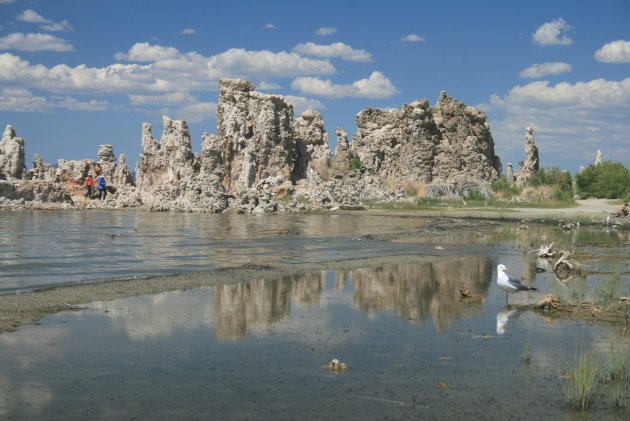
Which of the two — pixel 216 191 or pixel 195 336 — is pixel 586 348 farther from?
pixel 216 191

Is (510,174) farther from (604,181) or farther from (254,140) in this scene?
(254,140)

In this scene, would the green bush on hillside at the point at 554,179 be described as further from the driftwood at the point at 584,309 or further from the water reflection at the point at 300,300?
the driftwood at the point at 584,309

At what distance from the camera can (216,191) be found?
139 ft

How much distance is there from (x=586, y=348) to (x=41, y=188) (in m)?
44.0

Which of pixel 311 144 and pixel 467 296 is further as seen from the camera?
pixel 311 144

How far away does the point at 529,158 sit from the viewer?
54.6 metres

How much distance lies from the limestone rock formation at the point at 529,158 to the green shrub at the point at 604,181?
11.4 feet

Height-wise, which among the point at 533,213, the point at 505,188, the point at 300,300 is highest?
the point at 505,188

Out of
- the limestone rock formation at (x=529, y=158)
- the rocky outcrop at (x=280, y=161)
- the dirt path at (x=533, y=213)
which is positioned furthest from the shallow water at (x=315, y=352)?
the limestone rock formation at (x=529, y=158)

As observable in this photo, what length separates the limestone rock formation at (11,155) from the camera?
47.5 m

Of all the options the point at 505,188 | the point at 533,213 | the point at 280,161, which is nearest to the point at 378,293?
the point at 533,213

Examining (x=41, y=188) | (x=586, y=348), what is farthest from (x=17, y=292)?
(x=41, y=188)

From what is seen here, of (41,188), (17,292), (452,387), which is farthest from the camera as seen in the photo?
(41,188)

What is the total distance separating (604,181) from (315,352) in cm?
4629
